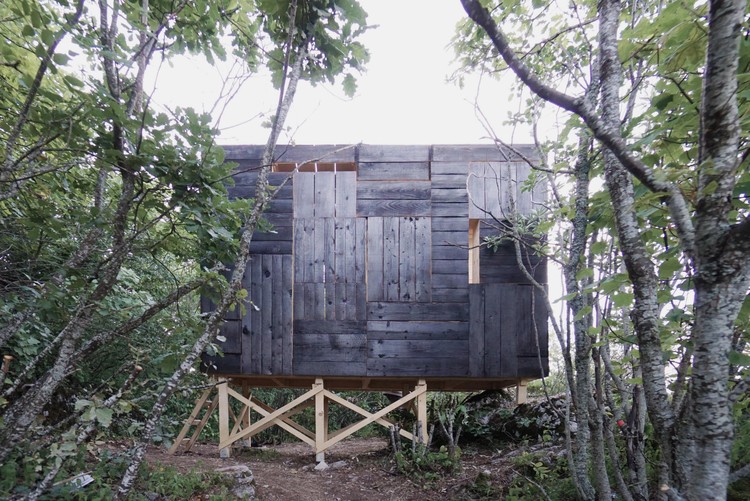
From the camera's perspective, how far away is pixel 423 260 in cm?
586

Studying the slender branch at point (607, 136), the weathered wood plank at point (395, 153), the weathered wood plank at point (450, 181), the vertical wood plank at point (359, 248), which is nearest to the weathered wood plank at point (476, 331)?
the weathered wood plank at point (450, 181)

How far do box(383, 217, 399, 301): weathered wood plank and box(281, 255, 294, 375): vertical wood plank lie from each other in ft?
4.33

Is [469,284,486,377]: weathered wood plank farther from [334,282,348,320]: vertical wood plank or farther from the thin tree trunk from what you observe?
the thin tree trunk

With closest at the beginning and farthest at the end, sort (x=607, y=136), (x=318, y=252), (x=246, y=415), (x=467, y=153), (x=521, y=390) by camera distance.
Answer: (x=607, y=136) → (x=318, y=252) → (x=467, y=153) → (x=521, y=390) → (x=246, y=415)

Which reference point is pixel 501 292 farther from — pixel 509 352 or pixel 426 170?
pixel 426 170

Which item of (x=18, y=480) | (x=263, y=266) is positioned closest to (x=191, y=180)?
(x=18, y=480)

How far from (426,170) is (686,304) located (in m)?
4.23

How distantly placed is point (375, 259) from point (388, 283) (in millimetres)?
377

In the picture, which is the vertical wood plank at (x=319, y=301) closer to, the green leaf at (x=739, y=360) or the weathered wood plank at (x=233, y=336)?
the weathered wood plank at (x=233, y=336)

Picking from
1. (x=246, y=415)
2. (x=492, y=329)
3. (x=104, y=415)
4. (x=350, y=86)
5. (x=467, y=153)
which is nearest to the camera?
(x=104, y=415)

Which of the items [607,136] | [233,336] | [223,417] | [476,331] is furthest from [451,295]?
[607,136]

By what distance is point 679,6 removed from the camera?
1.55 m

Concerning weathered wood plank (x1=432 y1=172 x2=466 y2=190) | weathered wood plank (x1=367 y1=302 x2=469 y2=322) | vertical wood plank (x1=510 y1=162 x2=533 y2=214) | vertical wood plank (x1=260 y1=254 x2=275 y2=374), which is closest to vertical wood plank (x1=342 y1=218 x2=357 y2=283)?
weathered wood plank (x1=367 y1=302 x2=469 y2=322)

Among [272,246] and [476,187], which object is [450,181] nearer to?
[476,187]
